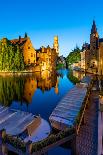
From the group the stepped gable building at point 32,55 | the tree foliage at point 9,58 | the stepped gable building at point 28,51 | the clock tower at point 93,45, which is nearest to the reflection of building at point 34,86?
the tree foliage at point 9,58

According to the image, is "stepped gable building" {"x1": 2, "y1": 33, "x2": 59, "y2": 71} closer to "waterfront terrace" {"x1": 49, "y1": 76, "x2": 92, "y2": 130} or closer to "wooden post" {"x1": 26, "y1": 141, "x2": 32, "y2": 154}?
"waterfront terrace" {"x1": 49, "y1": 76, "x2": 92, "y2": 130}

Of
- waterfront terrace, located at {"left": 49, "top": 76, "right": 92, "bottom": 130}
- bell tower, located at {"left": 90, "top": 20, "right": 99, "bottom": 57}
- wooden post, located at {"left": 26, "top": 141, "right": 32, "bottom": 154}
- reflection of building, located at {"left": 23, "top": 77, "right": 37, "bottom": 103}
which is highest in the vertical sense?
bell tower, located at {"left": 90, "top": 20, "right": 99, "bottom": 57}

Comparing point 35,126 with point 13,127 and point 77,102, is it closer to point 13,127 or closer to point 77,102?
point 13,127

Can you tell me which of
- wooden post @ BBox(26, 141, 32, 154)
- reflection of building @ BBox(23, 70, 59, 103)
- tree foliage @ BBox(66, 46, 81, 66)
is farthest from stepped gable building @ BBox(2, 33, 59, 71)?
wooden post @ BBox(26, 141, 32, 154)

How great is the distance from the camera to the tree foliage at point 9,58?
351 ft

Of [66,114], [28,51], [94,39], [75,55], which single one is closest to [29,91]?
[66,114]

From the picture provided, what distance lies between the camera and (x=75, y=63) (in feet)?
585

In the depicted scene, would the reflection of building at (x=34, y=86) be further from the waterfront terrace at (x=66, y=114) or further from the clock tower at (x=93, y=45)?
the clock tower at (x=93, y=45)

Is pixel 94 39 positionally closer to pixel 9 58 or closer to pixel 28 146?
pixel 9 58

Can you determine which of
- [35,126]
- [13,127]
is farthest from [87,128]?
[13,127]

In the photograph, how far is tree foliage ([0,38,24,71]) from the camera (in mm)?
106938

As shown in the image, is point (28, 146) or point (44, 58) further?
point (44, 58)

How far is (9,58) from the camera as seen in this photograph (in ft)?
350

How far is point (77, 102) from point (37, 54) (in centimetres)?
10838
